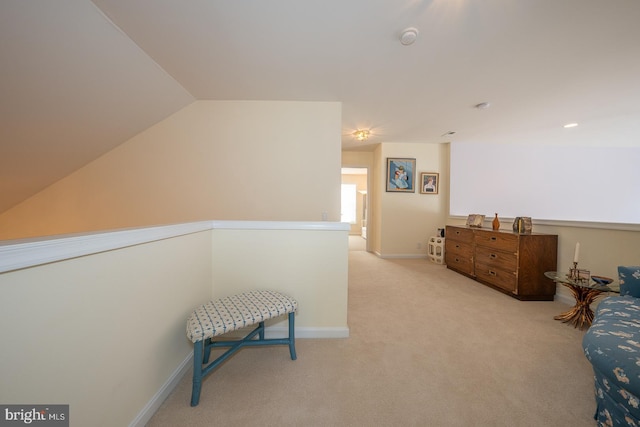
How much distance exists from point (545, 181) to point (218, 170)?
5885 millimetres

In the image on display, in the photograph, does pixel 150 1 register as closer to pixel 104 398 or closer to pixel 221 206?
pixel 221 206

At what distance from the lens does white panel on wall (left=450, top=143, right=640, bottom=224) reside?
4.17m

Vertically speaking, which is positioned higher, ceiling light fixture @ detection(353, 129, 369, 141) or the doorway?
ceiling light fixture @ detection(353, 129, 369, 141)

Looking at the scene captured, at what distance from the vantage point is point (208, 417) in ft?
3.40

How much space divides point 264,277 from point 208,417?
2.60 feet

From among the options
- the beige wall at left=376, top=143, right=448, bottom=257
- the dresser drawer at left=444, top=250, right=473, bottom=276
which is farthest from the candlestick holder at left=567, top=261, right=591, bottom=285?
the beige wall at left=376, top=143, right=448, bottom=257

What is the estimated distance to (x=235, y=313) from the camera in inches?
47.7

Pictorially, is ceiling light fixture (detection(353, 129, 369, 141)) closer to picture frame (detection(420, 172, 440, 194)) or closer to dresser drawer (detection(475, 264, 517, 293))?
picture frame (detection(420, 172, 440, 194))

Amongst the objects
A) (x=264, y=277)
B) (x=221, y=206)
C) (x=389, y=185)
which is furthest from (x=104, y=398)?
(x=389, y=185)

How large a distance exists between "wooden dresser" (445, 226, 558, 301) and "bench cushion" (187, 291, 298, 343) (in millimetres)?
2648

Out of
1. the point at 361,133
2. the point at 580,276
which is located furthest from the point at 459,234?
the point at 361,133

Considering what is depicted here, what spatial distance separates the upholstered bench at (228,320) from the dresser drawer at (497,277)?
103 inches

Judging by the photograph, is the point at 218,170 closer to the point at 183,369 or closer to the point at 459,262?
the point at 183,369
